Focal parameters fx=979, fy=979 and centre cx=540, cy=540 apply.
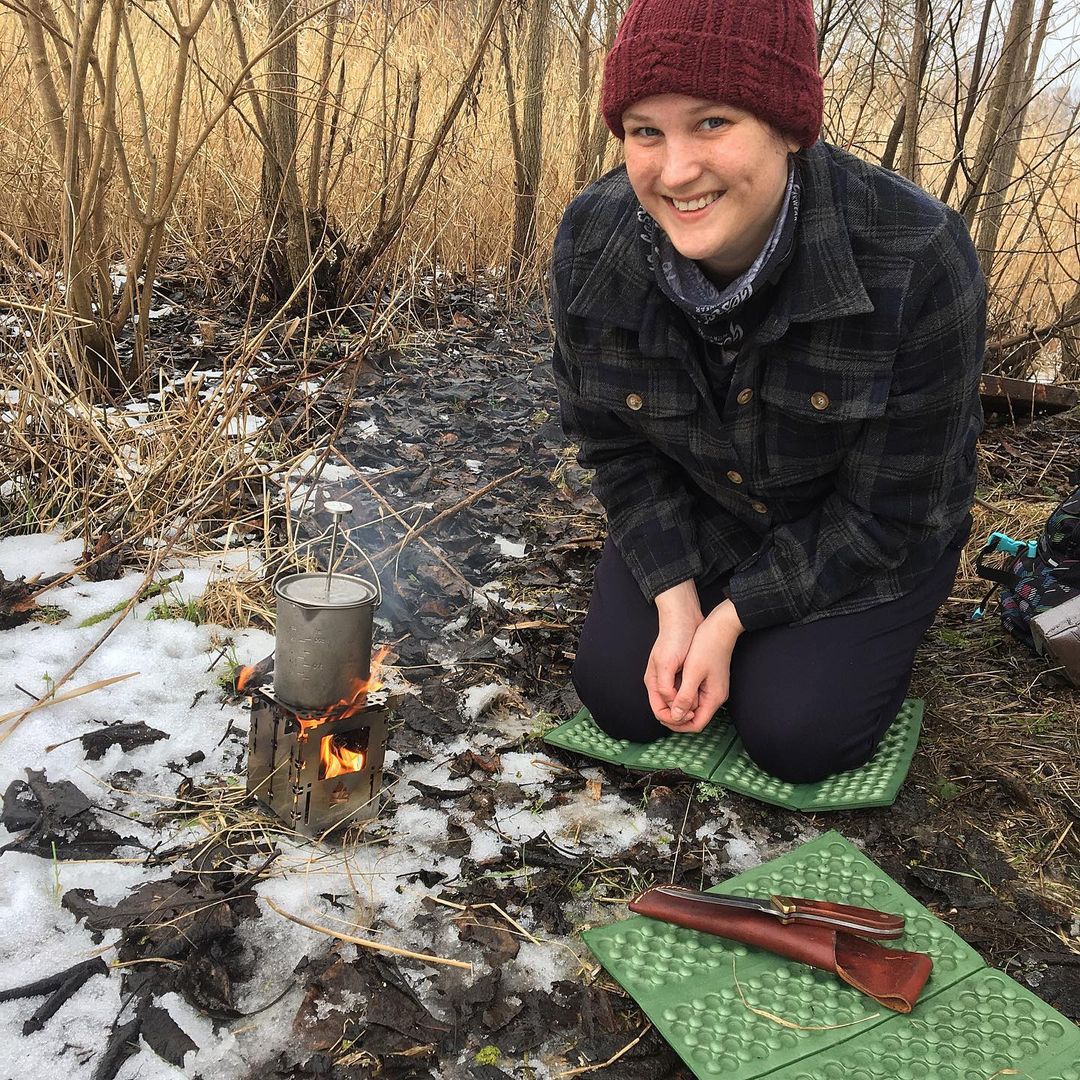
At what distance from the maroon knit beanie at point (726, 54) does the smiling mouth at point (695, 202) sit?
0.52ft

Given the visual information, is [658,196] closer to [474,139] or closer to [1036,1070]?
[1036,1070]

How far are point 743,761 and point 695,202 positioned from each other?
1.32 m

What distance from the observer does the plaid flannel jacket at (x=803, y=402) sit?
2008 mm

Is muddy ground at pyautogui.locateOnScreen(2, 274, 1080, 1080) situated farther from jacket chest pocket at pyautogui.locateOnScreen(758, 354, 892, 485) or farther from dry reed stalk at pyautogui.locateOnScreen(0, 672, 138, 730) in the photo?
Answer: jacket chest pocket at pyautogui.locateOnScreen(758, 354, 892, 485)

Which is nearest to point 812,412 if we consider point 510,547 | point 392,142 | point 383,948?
point 383,948

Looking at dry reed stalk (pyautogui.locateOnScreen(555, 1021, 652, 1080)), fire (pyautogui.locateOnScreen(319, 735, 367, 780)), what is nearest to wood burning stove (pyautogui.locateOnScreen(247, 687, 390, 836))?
fire (pyautogui.locateOnScreen(319, 735, 367, 780))

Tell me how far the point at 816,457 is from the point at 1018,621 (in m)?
1.14

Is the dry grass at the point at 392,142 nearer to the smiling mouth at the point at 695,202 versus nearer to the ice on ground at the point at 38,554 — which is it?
the ice on ground at the point at 38,554

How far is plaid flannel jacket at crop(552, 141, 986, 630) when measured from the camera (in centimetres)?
201

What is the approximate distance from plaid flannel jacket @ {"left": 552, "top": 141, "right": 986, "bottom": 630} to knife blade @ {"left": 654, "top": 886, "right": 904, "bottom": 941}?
684mm

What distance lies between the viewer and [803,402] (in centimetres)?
211

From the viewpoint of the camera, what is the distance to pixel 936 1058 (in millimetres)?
1601

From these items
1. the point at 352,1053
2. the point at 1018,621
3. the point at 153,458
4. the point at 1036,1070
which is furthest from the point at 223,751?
the point at 1018,621

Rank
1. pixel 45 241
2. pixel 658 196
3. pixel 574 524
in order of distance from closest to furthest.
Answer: pixel 658 196, pixel 574 524, pixel 45 241
